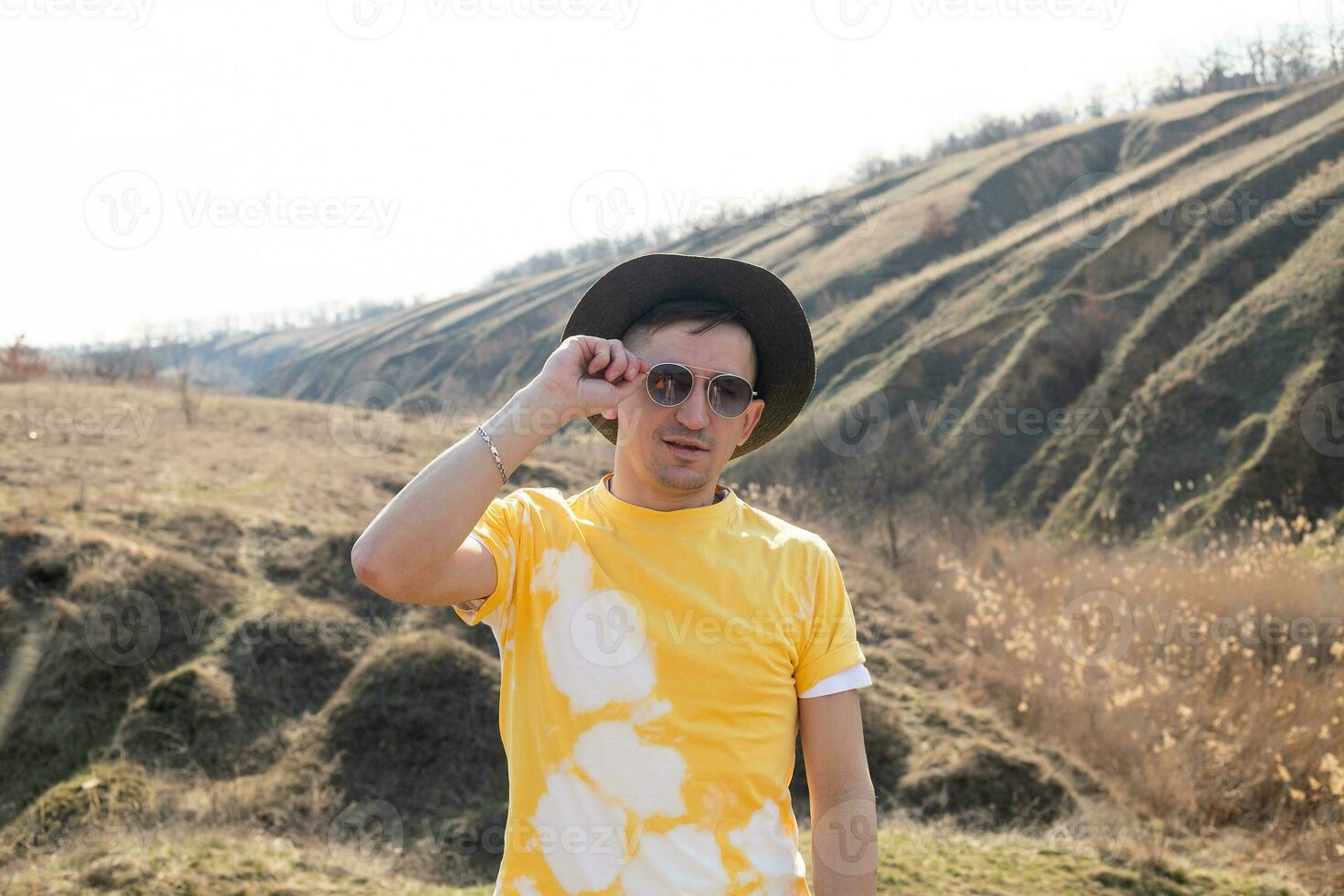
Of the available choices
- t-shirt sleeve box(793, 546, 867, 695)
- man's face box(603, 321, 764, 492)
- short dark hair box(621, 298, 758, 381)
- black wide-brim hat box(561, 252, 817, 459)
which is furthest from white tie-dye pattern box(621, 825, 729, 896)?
short dark hair box(621, 298, 758, 381)

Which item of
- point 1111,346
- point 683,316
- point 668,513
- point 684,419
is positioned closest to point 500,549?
point 668,513

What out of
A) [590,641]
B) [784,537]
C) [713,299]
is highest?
[713,299]

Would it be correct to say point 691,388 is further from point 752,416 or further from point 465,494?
point 465,494

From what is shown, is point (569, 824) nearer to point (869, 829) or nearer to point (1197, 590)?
point (869, 829)

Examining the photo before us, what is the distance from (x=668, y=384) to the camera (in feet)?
7.56

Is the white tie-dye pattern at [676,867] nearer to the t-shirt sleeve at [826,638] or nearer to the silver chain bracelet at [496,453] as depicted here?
the t-shirt sleeve at [826,638]

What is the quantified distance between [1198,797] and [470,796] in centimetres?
560

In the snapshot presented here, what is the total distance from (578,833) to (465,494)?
73cm

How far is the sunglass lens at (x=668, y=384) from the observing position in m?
2.29

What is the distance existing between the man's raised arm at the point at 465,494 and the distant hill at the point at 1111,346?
17211 millimetres

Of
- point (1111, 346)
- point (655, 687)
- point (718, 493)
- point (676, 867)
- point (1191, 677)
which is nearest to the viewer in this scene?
point (676, 867)

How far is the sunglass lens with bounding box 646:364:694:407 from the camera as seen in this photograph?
229 cm

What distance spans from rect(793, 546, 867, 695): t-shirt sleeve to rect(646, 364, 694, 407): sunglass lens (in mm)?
515

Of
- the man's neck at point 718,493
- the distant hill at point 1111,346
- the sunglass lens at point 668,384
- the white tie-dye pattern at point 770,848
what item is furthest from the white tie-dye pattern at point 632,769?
the distant hill at point 1111,346
